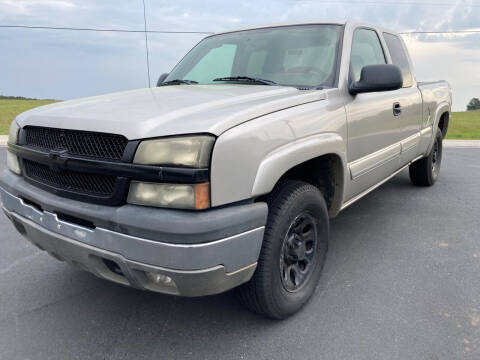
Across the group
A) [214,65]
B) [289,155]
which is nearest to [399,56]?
[214,65]

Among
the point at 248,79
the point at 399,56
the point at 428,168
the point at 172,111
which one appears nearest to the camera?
the point at 172,111

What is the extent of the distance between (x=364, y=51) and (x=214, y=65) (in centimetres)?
127

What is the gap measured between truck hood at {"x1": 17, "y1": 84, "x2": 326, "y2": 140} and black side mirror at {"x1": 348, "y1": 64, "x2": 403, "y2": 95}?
343 millimetres

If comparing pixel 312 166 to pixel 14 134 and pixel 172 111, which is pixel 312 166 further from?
pixel 14 134

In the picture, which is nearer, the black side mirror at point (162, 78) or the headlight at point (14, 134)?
the headlight at point (14, 134)

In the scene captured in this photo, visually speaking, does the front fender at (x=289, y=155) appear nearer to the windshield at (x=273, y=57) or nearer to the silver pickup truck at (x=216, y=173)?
the silver pickup truck at (x=216, y=173)

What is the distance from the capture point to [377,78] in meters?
2.69

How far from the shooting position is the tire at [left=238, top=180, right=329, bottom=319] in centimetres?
212

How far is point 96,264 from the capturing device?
2.01m

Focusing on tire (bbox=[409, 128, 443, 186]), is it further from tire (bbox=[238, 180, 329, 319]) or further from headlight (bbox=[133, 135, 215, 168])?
headlight (bbox=[133, 135, 215, 168])

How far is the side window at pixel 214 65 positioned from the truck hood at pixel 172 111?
2.27 feet

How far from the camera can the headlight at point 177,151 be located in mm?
1748

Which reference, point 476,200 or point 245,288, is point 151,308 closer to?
point 245,288

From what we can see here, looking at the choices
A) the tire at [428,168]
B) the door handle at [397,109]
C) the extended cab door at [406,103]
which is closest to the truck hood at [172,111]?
the door handle at [397,109]
